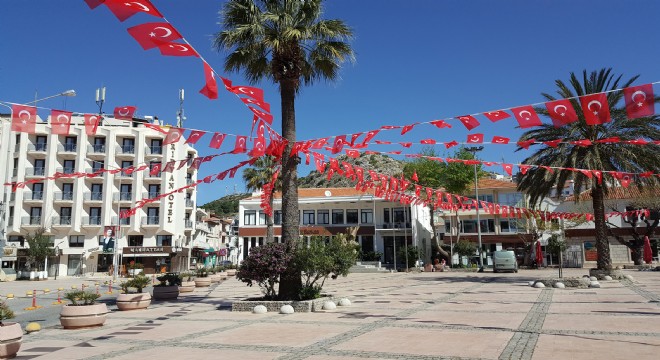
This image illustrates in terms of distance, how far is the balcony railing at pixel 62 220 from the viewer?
187 ft

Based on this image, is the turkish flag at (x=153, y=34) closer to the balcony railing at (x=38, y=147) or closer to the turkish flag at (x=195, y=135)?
the turkish flag at (x=195, y=135)

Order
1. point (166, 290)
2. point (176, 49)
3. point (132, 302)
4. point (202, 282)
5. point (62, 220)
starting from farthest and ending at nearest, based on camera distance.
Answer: point (62, 220) → point (202, 282) → point (166, 290) → point (132, 302) → point (176, 49)

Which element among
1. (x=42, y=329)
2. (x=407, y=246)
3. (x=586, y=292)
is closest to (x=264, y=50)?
(x=42, y=329)

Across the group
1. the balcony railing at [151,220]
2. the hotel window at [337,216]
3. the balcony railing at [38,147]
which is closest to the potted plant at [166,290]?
the hotel window at [337,216]

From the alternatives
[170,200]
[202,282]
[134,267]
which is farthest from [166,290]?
[170,200]

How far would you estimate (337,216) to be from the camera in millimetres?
58781

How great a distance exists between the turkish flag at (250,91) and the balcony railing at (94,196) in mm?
52732

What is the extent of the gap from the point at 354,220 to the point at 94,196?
1186 inches

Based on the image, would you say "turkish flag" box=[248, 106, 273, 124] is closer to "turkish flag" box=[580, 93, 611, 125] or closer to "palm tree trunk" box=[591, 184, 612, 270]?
"turkish flag" box=[580, 93, 611, 125]

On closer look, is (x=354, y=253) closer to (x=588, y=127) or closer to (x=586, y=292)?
(x=586, y=292)

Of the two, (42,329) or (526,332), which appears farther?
(42,329)

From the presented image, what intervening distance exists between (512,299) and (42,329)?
15355mm

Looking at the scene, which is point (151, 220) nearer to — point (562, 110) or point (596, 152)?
point (596, 152)

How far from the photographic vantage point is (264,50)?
1839cm
